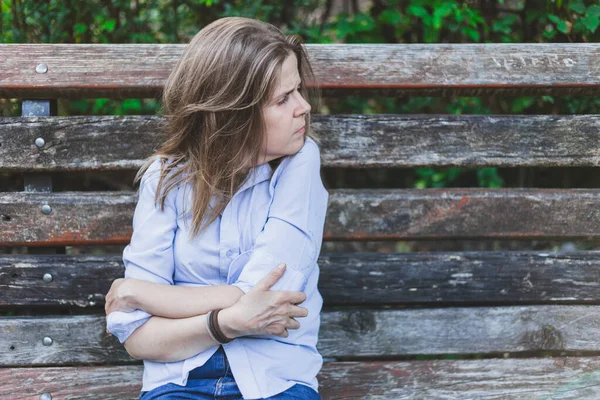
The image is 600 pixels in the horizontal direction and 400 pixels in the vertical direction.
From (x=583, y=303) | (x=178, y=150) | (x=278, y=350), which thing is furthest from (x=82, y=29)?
(x=583, y=303)

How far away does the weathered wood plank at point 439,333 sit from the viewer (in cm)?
258

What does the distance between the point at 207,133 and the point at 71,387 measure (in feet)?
4.03

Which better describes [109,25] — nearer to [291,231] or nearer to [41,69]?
[41,69]

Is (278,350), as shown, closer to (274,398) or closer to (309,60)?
(274,398)

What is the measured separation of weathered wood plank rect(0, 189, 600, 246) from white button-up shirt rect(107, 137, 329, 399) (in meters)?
0.41

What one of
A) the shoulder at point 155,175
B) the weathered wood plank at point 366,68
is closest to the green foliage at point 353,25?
the weathered wood plank at point 366,68

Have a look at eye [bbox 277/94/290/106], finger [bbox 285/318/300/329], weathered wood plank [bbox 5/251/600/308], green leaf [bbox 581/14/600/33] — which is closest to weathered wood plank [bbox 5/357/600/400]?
weathered wood plank [bbox 5/251/600/308]

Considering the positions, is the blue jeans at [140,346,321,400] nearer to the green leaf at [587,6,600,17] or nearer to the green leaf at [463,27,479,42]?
the green leaf at [463,27,479,42]

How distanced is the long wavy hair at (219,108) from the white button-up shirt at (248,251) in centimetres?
4

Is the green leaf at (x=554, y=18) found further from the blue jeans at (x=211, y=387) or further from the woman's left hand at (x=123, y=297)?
the woman's left hand at (x=123, y=297)

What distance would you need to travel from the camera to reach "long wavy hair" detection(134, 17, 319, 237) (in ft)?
6.37

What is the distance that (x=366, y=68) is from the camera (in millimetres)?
2486

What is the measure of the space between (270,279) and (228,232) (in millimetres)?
223

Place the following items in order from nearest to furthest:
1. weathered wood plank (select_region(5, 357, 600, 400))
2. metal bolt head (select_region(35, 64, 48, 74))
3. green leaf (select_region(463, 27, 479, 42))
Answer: metal bolt head (select_region(35, 64, 48, 74))
weathered wood plank (select_region(5, 357, 600, 400))
green leaf (select_region(463, 27, 479, 42))
